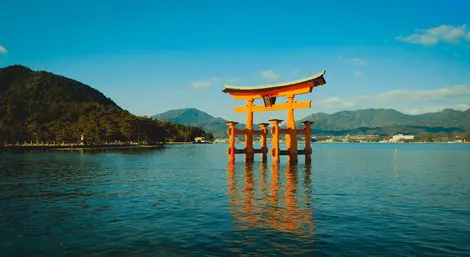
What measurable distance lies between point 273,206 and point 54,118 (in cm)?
13121

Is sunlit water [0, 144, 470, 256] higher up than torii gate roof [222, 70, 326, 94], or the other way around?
torii gate roof [222, 70, 326, 94]

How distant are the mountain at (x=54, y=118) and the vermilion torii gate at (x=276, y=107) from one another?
75075 mm

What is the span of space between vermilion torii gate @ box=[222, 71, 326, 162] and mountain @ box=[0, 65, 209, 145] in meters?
75.1

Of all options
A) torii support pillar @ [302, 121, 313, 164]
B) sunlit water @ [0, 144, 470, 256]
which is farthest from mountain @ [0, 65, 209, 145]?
sunlit water @ [0, 144, 470, 256]

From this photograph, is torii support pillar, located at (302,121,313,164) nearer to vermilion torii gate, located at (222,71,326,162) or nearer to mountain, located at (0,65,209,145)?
vermilion torii gate, located at (222,71,326,162)

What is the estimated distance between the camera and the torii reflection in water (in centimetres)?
1199

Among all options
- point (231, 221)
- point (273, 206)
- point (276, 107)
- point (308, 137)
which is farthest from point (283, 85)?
point (231, 221)

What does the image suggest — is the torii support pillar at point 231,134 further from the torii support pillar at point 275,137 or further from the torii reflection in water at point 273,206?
the torii reflection in water at point 273,206

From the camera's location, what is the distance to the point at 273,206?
1546 centimetres

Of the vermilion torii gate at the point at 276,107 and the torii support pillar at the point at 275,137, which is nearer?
the vermilion torii gate at the point at 276,107

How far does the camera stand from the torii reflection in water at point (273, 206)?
11986 mm

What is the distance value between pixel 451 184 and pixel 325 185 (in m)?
9.46

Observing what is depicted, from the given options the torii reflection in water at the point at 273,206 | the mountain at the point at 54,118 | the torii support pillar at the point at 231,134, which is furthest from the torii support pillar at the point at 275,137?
the mountain at the point at 54,118

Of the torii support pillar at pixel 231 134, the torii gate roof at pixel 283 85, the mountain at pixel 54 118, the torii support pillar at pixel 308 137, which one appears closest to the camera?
the torii gate roof at pixel 283 85
